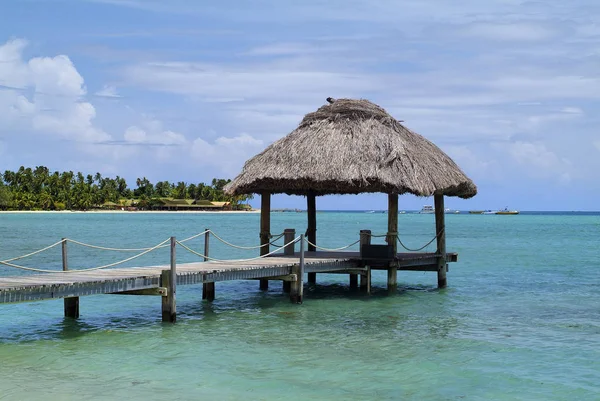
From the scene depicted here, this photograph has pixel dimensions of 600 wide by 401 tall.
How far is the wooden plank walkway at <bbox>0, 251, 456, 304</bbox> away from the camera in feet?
36.7

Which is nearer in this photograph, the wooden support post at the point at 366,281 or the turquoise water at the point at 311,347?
the turquoise water at the point at 311,347

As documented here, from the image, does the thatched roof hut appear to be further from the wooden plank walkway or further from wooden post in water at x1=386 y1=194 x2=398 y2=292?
the wooden plank walkway

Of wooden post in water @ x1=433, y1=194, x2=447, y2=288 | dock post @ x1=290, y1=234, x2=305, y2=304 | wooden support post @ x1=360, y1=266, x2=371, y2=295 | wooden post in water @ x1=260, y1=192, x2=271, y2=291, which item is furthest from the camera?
wooden post in water @ x1=433, y1=194, x2=447, y2=288

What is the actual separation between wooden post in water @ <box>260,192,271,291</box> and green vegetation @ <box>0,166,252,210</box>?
92497mm

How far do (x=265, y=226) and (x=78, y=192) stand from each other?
363 ft

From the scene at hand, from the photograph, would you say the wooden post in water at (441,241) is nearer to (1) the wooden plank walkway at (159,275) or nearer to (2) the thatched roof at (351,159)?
(1) the wooden plank walkway at (159,275)

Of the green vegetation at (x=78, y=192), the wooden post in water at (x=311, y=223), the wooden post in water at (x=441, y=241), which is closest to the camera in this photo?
the wooden post in water at (x=441, y=241)

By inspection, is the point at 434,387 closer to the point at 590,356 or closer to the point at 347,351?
the point at 347,351

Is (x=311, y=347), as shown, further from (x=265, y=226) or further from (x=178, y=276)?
(x=265, y=226)

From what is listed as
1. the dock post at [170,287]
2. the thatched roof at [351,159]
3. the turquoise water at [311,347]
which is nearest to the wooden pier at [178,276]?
the dock post at [170,287]

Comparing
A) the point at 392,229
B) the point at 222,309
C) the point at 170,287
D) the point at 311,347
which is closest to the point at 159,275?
the point at 170,287

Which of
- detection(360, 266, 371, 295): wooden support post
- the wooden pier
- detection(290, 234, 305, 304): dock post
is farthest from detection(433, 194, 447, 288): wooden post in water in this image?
detection(290, 234, 305, 304): dock post

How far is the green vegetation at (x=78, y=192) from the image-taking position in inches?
4624

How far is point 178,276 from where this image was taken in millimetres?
13289
